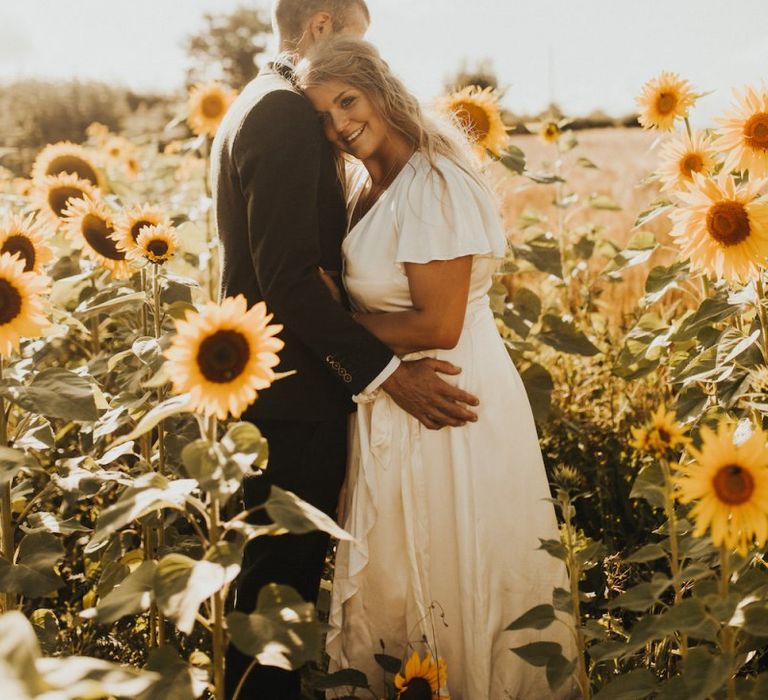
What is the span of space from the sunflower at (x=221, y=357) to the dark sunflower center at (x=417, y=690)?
1.04m

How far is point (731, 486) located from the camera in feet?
5.18

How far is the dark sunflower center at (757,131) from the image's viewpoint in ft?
8.00

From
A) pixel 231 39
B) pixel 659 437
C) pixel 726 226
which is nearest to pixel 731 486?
pixel 659 437

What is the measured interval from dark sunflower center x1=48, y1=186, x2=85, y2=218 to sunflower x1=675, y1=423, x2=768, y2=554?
2.46m

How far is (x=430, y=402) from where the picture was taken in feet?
7.69

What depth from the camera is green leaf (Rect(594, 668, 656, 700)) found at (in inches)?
69.6

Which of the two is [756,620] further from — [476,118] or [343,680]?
[476,118]

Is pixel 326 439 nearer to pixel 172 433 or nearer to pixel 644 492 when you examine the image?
pixel 172 433

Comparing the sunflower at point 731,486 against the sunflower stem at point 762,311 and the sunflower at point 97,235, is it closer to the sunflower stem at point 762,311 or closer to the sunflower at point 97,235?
the sunflower stem at point 762,311

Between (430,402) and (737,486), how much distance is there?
0.92m

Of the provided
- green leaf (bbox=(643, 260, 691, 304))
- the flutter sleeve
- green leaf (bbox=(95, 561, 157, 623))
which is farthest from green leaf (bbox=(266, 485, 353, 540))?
green leaf (bbox=(643, 260, 691, 304))

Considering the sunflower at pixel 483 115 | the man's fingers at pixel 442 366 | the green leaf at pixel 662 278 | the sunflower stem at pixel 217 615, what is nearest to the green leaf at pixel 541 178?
the sunflower at pixel 483 115

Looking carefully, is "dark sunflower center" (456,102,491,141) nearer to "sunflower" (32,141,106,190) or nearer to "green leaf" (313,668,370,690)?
"sunflower" (32,141,106,190)

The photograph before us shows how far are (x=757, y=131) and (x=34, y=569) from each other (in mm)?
2143
